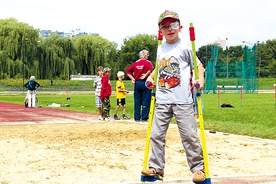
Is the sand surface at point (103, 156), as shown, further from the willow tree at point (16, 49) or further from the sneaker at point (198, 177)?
the willow tree at point (16, 49)

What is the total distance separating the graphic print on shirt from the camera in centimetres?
604

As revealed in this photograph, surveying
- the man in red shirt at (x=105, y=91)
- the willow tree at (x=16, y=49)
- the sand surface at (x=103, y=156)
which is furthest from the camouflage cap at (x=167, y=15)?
the willow tree at (x=16, y=49)

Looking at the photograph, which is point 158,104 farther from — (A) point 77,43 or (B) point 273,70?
(B) point 273,70

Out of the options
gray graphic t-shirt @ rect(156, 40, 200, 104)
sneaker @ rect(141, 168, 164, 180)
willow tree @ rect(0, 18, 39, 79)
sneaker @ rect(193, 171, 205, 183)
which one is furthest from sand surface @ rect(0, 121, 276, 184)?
willow tree @ rect(0, 18, 39, 79)

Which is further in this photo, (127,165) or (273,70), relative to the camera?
(273,70)

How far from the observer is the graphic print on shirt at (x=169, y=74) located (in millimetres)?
6043

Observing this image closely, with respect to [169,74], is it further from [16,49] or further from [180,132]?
[16,49]

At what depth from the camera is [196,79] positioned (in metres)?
6.02

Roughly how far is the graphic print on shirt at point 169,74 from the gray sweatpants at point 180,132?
22 centimetres

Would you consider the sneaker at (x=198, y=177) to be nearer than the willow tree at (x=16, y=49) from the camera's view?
Yes

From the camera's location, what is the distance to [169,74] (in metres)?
6.07

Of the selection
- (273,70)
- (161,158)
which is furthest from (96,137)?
(273,70)

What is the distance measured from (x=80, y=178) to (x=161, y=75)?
2.02 m

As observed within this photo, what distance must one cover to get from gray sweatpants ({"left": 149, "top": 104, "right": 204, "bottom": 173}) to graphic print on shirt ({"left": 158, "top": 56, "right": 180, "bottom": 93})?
22 cm
